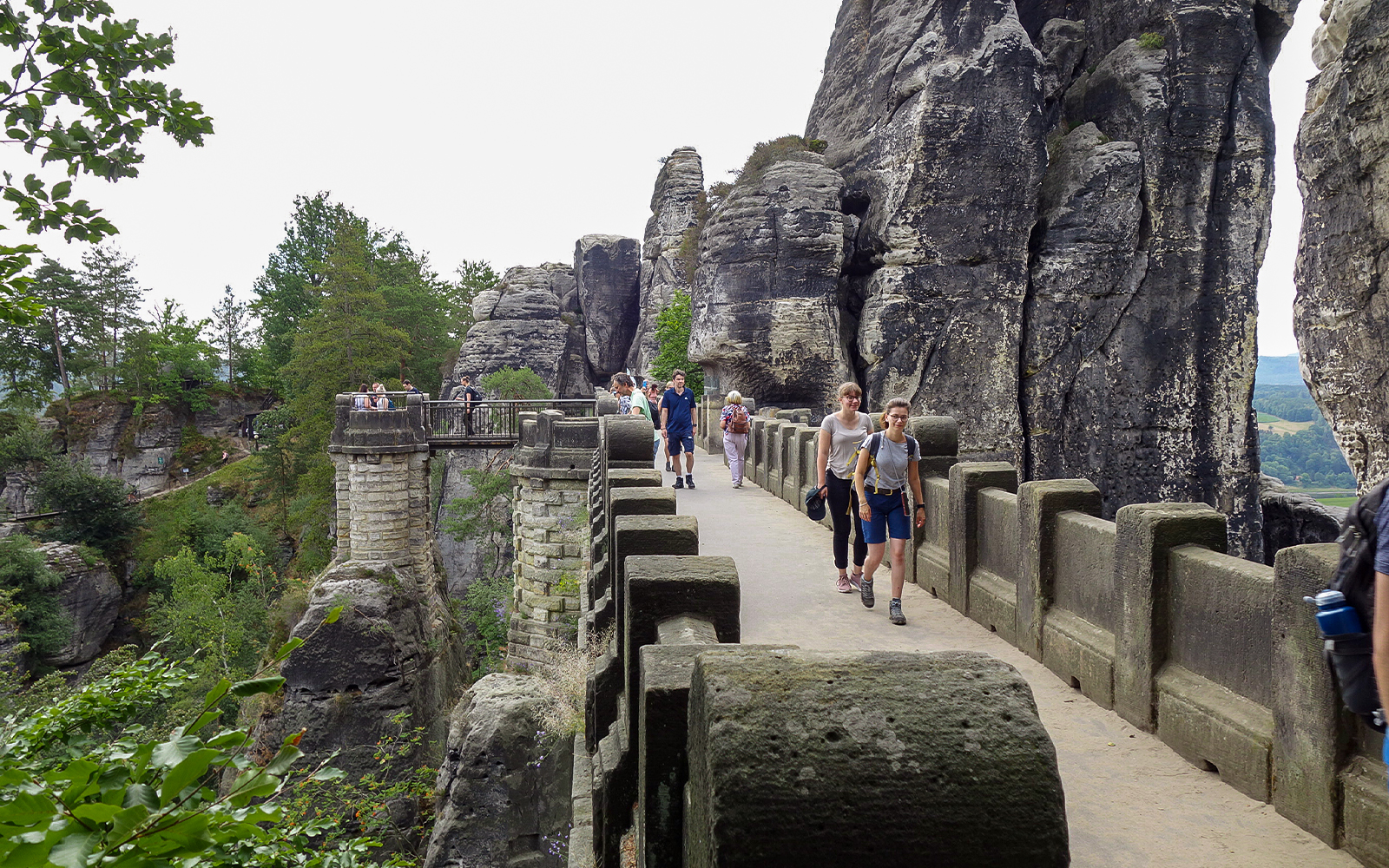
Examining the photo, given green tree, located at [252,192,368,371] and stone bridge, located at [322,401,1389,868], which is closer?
stone bridge, located at [322,401,1389,868]

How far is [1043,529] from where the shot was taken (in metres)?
5.16

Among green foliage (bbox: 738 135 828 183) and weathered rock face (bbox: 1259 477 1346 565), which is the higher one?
green foliage (bbox: 738 135 828 183)

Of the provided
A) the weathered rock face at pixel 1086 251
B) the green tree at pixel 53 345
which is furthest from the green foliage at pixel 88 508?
the weathered rock face at pixel 1086 251

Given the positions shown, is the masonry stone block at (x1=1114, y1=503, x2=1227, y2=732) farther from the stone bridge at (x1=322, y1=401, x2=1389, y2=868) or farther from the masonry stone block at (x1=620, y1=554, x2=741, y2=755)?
the masonry stone block at (x1=620, y1=554, x2=741, y2=755)

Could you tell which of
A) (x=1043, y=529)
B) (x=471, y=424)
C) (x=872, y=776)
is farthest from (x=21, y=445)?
(x=872, y=776)

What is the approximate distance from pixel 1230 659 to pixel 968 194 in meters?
24.2

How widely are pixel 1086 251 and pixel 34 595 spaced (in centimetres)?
3807

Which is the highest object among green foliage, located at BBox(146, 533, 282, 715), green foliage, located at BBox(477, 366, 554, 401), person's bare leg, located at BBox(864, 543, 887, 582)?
green foliage, located at BBox(477, 366, 554, 401)

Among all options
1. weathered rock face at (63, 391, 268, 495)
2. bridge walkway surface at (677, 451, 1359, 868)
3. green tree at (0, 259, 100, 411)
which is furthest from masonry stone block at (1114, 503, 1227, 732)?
green tree at (0, 259, 100, 411)

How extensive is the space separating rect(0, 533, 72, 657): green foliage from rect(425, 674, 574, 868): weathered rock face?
84.6 ft

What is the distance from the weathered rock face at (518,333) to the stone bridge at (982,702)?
33731 millimetres

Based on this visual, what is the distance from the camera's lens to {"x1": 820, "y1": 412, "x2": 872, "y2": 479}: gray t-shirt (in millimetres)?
7234

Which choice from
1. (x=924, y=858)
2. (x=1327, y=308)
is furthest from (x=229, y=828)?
(x=1327, y=308)

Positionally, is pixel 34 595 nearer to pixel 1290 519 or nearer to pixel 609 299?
pixel 609 299
